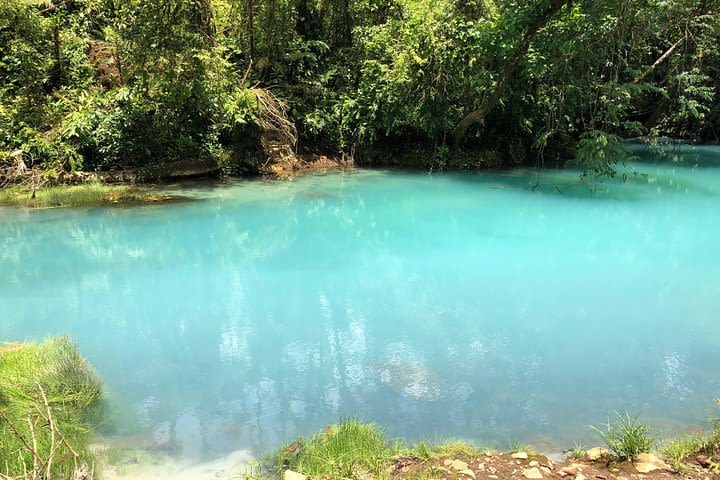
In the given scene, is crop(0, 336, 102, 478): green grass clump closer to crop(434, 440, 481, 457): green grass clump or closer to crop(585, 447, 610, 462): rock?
crop(434, 440, 481, 457): green grass clump

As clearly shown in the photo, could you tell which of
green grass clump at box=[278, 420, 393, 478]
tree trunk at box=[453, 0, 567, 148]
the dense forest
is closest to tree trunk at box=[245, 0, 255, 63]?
the dense forest

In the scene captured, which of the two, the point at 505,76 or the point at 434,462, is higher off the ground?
the point at 505,76

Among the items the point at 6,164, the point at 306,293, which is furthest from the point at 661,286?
the point at 6,164

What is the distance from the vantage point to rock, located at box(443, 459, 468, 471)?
3054mm

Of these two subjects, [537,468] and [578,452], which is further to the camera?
[578,452]

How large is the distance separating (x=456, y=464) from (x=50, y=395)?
9.71ft

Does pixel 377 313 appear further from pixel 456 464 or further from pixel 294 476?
pixel 294 476

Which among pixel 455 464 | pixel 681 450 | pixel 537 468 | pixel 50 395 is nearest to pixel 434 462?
pixel 455 464

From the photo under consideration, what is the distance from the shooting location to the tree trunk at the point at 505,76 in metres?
12.7

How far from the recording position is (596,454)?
3.26 m

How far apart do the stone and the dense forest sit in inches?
390

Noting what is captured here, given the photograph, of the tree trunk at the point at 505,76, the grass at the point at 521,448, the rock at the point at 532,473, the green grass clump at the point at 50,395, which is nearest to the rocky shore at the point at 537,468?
the rock at the point at 532,473

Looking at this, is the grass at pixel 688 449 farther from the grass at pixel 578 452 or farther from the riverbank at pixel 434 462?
the grass at pixel 578 452

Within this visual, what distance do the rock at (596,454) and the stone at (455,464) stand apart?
790 mm
